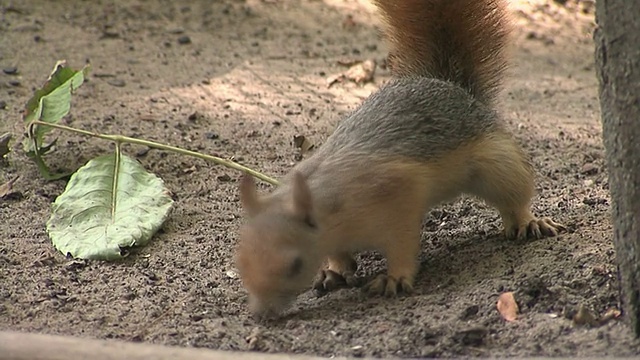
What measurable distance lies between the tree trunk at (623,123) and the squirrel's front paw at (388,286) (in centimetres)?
89

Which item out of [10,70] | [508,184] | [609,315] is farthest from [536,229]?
[10,70]

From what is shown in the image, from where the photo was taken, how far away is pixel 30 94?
18.7 feet

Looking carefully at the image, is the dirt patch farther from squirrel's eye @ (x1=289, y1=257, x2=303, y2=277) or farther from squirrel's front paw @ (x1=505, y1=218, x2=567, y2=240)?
squirrel's eye @ (x1=289, y1=257, x2=303, y2=277)

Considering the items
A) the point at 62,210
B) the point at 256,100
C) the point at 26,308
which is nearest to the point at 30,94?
the point at 256,100

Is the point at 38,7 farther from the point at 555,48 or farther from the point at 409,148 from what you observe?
the point at 409,148

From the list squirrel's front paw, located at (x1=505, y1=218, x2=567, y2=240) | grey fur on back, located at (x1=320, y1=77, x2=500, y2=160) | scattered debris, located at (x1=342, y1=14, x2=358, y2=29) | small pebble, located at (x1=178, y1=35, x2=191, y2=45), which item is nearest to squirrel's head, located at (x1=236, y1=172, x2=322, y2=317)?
grey fur on back, located at (x1=320, y1=77, x2=500, y2=160)

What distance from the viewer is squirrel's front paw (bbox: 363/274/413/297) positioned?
351 cm

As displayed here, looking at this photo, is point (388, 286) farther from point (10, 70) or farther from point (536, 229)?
point (10, 70)

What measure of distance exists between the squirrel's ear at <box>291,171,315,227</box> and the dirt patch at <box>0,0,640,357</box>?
36cm

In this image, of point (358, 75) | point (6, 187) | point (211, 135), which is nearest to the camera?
point (6, 187)

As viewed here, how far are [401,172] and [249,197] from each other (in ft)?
1.95

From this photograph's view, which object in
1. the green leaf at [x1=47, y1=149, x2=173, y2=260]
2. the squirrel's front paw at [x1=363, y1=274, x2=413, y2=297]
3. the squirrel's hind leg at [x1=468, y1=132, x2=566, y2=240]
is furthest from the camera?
the green leaf at [x1=47, y1=149, x2=173, y2=260]

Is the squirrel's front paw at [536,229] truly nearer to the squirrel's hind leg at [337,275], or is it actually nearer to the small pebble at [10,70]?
the squirrel's hind leg at [337,275]

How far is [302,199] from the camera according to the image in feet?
10.7
